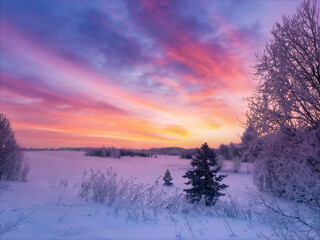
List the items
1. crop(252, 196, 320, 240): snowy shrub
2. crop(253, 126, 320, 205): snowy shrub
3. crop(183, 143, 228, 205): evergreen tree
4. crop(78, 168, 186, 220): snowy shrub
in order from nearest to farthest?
crop(252, 196, 320, 240): snowy shrub, crop(253, 126, 320, 205): snowy shrub, crop(78, 168, 186, 220): snowy shrub, crop(183, 143, 228, 205): evergreen tree

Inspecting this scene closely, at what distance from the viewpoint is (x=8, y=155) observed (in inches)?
412

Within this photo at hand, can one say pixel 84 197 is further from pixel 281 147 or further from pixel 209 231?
pixel 281 147

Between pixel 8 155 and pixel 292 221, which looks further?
pixel 8 155

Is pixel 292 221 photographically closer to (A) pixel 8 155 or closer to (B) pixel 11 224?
(B) pixel 11 224

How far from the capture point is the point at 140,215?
18.0 feet

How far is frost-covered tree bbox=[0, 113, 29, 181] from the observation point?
10125 mm

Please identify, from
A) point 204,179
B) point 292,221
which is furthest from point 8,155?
point 292,221

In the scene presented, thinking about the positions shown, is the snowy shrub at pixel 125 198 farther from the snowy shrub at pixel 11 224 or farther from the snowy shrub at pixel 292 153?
the snowy shrub at pixel 292 153

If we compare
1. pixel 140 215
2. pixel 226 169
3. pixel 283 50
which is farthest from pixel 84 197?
pixel 226 169

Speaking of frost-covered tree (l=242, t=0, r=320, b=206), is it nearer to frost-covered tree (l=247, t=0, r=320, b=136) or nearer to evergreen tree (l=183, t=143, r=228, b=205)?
frost-covered tree (l=247, t=0, r=320, b=136)

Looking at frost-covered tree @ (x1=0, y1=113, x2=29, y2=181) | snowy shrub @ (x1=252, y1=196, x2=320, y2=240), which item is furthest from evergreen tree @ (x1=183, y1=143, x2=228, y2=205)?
frost-covered tree @ (x1=0, y1=113, x2=29, y2=181)

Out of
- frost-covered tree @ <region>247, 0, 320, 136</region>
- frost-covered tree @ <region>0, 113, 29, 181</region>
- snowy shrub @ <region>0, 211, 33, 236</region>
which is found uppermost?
frost-covered tree @ <region>247, 0, 320, 136</region>

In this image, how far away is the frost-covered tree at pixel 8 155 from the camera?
33.2ft

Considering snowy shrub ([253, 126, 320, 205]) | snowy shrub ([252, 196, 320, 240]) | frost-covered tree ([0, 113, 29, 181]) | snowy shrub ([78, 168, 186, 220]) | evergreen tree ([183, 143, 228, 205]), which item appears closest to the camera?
snowy shrub ([252, 196, 320, 240])
